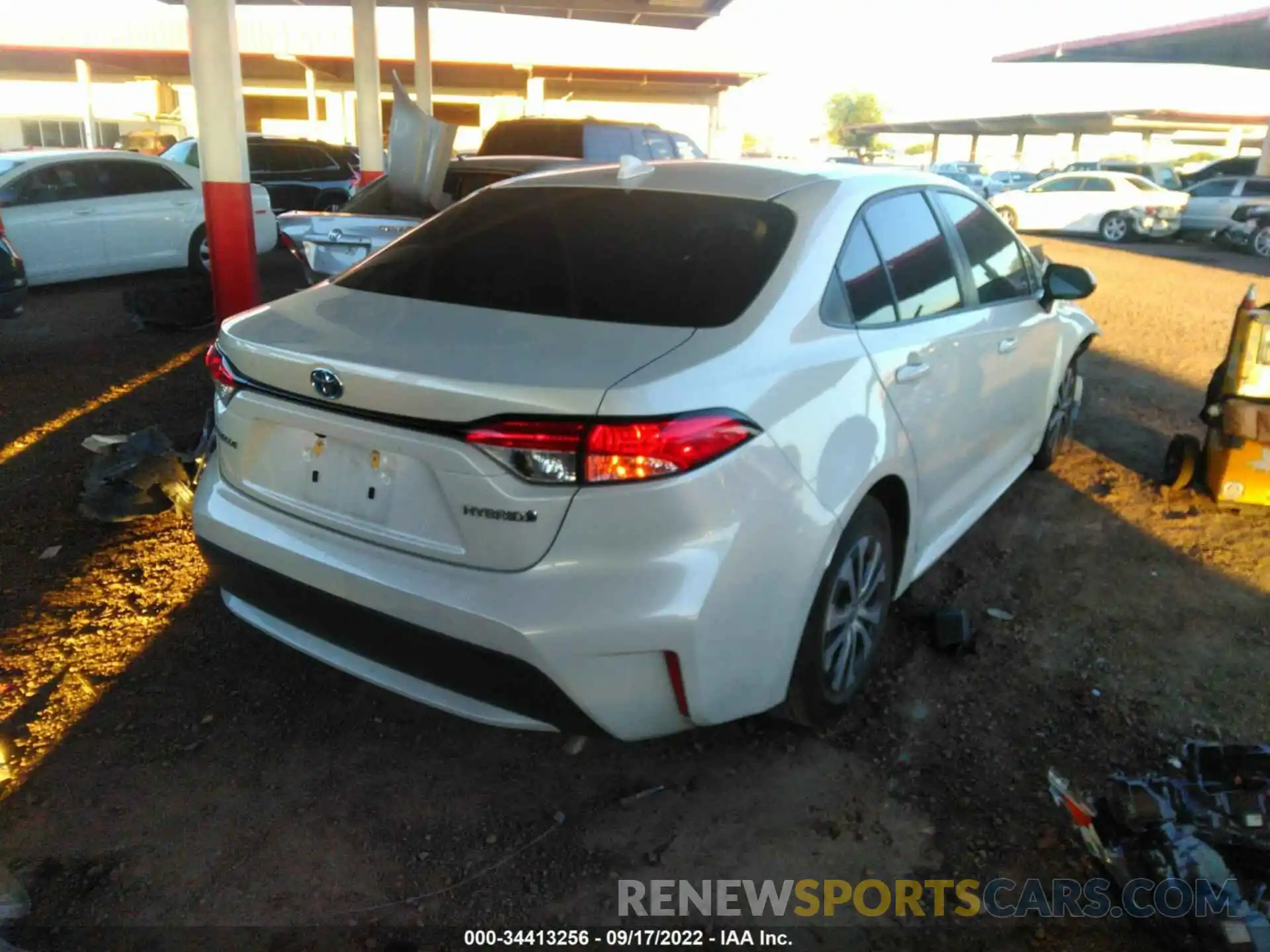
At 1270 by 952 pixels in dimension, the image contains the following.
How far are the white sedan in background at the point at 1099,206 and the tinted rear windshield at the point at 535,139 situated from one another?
14680 mm

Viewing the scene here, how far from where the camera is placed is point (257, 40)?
26.1 meters

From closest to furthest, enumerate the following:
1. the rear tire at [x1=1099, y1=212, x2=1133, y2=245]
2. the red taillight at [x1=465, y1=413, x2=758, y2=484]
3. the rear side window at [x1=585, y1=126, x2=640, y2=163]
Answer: the red taillight at [x1=465, y1=413, x2=758, y2=484]
the rear side window at [x1=585, y1=126, x2=640, y2=163]
the rear tire at [x1=1099, y1=212, x2=1133, y2=245]

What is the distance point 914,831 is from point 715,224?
6.03 ft

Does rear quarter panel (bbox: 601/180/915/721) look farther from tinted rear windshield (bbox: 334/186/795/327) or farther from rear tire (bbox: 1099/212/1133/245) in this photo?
rear tire (bbox: 1099/212/1133/245)

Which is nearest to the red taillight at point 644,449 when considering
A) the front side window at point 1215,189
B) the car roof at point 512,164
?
the car roof at point 512,164

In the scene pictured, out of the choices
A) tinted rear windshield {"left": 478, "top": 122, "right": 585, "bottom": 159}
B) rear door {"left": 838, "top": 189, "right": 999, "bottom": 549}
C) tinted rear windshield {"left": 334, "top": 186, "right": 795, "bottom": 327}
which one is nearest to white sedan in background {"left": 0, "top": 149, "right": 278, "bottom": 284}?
tinted rear windshield {"left": 478, "top": 122, "right": 585, "bottom": 159}

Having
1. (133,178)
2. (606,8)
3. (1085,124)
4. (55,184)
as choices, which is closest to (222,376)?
(55,184)

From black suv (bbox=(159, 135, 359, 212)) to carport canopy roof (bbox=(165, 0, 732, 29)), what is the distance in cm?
282

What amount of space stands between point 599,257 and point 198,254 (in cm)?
980

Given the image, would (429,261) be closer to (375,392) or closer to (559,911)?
(375,392)

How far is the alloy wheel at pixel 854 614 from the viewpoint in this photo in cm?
283

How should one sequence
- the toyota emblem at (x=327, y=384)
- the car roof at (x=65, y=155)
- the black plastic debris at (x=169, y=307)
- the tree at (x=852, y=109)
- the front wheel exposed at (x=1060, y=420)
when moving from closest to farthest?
the toyota emblem at (x=327, y=384) → the front wheel exposed at (x=1060, y=420) → the black plastic debris at (x=169, y=307) → the car roof at (x=65, y=155) → the tree at (x=852, y=109)

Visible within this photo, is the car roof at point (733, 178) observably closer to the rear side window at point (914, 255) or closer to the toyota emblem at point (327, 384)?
the rear side window at point (914, 255)

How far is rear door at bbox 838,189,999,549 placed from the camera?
300cm
